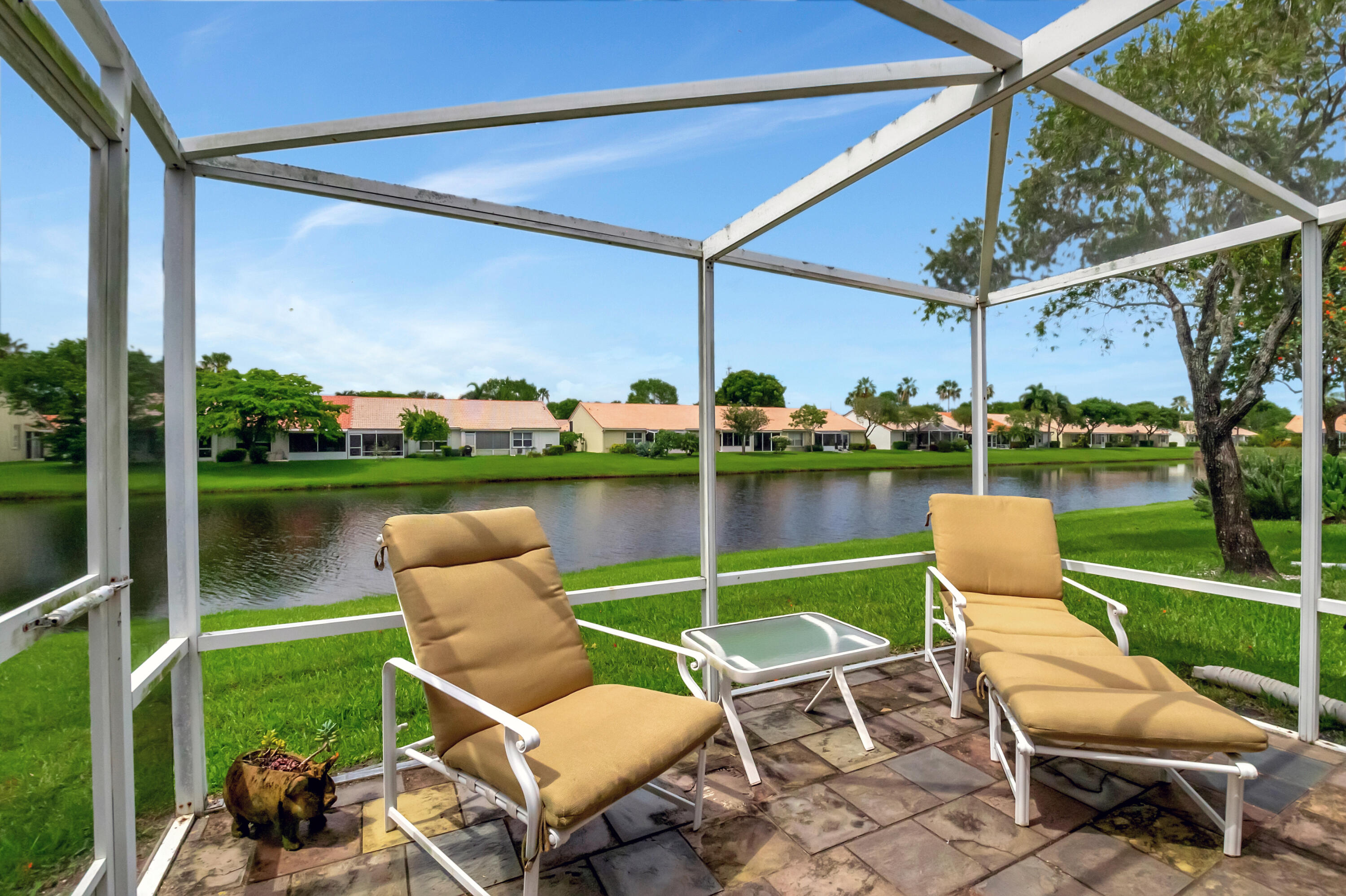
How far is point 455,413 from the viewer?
4047 mm

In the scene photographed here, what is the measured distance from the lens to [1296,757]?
262 cm

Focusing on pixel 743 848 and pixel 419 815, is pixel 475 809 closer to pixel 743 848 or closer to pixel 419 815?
pixel 419 815

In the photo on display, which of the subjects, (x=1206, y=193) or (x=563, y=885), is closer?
(x=563, y=885)

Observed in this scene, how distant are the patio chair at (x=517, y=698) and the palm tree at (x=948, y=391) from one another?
4.25 m

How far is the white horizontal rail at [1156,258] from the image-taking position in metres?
2.97

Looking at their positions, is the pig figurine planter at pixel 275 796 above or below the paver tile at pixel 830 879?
above

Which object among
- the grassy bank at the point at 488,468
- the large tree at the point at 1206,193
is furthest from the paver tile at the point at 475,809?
the large tree at the point at 1206,193

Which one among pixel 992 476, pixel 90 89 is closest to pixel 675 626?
pixel 992 476

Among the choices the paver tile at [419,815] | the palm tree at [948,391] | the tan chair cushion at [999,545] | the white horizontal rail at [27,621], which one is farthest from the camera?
the palm tree at [948,391]

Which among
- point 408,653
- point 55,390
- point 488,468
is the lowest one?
point 408,653

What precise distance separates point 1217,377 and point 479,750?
623cm

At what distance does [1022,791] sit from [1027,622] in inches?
45.1

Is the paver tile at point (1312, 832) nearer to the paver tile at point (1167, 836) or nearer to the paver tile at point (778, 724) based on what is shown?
the paver tile at point (1167, 836)

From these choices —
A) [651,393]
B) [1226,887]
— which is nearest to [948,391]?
[651,393]
